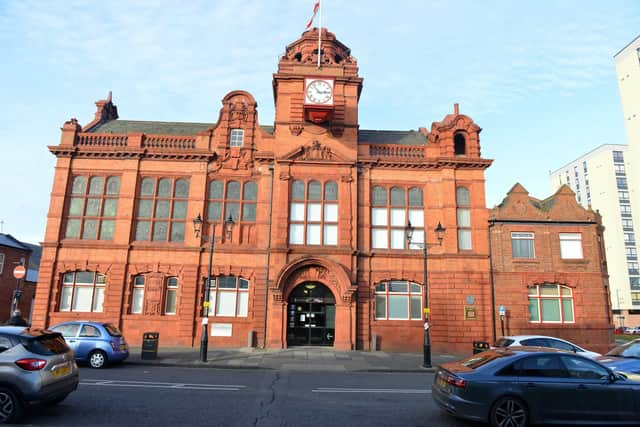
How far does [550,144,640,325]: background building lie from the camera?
80000 millimetres

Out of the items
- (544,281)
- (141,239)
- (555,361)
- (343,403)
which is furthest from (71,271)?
(544,281)

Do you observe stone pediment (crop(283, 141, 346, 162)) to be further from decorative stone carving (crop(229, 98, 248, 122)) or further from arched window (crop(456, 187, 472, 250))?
arched window (crop(456, 187, 472, 250))

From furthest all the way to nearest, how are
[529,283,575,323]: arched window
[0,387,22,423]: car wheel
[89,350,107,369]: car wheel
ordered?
[529,283,575,323]: arched window
[89,350,107,369]: car wheel
[0,387,22,423]: car wheel

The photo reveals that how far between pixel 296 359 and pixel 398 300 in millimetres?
7711

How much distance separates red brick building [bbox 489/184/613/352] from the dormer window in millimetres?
16549

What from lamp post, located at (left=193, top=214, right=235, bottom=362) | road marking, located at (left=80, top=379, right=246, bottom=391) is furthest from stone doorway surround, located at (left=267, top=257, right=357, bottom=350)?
road marking, located at (left=80, top=379, right=246, bottom=391)

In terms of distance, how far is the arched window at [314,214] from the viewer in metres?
24.2

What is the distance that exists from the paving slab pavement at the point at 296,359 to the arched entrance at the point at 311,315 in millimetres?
729

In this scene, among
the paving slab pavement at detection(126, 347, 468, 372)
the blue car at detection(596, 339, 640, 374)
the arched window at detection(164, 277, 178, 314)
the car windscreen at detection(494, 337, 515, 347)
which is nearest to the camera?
the blue car at detection(596, 339, 640, 374)

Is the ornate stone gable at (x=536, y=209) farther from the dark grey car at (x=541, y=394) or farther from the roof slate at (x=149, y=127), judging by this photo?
the roof slate at (x=149, y=127)

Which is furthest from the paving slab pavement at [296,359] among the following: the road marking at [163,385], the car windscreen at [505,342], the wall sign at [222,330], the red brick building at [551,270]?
the red brick building at [551,270]

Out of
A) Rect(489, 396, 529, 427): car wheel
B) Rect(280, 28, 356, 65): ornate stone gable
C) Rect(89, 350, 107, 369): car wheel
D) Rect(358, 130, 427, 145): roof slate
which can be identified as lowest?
Rect(89, 350, 107, 369): car wheel

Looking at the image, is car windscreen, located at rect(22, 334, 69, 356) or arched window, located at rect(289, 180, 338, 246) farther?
arched window, located at rect(289, 180, 338, 246)

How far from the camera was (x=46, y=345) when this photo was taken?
8.47m
